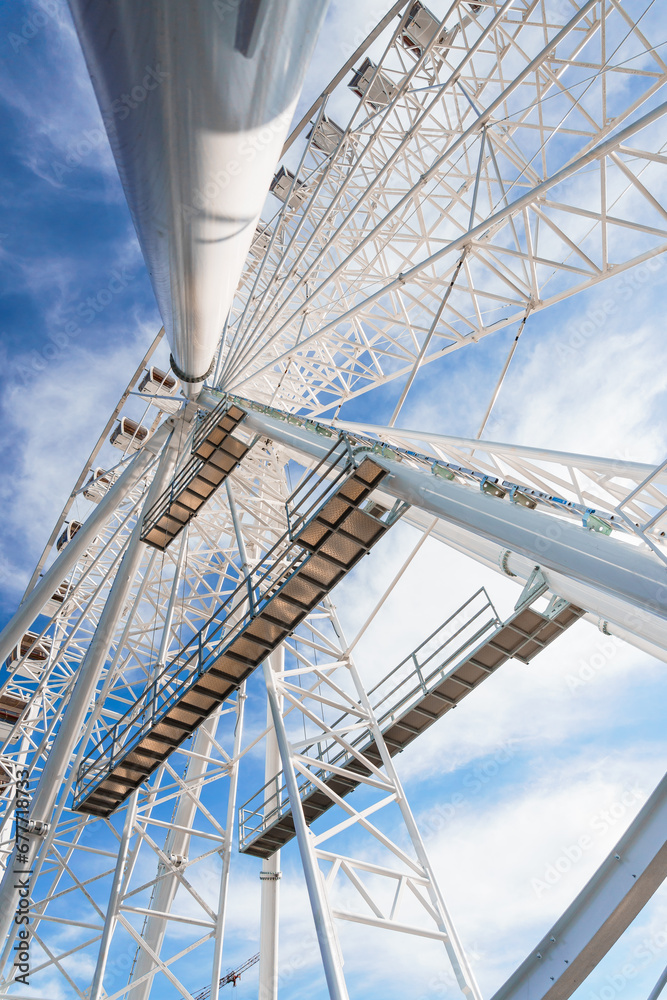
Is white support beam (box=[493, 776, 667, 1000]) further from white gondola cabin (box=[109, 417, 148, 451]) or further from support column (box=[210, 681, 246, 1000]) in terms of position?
white gondola cabin (box=[109, 417, 148, 451])

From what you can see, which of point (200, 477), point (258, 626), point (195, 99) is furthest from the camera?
point (200, 477)

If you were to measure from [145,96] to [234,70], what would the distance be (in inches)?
31.9

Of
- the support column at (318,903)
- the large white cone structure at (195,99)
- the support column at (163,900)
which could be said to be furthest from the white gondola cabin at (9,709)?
the large white cone structure at (195,99)

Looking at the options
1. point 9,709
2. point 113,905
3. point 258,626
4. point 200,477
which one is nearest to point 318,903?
point 258,626

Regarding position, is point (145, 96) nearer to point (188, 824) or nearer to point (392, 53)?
point (188, 824)

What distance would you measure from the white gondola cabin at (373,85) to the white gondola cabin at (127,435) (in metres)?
15.0

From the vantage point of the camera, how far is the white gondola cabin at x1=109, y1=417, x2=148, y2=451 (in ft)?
91.1

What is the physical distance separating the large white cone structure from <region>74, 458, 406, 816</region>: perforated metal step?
4.92m

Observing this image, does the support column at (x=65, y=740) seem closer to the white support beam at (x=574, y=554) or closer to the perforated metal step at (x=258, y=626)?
the perforated metal step at (x=258, y=626)

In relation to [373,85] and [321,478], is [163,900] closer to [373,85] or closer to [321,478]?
[321,478]

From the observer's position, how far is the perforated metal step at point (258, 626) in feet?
37.0

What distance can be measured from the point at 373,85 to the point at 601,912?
20678 mm

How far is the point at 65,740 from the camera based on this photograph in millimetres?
15094

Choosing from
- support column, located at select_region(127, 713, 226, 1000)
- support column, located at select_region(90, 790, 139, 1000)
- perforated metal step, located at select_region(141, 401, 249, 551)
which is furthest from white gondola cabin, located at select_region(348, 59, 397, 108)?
support column, located at select_region(90, 790, 139, 1000)
